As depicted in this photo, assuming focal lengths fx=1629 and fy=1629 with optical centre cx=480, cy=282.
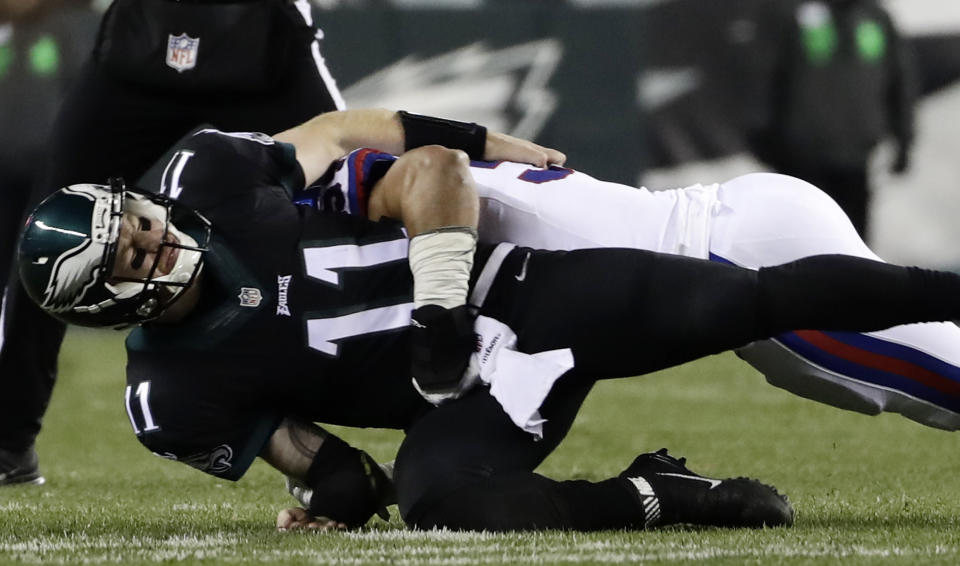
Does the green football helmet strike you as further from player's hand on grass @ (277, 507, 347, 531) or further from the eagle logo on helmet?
player's hand on grass @ (277, 507, 347, 531)

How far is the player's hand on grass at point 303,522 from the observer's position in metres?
3.25

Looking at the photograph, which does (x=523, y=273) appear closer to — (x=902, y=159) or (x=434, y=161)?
(x=434, y=161)

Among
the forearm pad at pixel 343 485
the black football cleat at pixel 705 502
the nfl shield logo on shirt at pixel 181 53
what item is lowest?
the forearm pad at pixel 343 485

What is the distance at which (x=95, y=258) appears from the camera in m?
3.01

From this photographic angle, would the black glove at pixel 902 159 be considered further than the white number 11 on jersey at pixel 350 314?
Yes

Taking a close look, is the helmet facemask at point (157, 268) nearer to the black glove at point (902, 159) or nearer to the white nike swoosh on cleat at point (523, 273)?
the white nike swoosh on cleat at point (523, 273)

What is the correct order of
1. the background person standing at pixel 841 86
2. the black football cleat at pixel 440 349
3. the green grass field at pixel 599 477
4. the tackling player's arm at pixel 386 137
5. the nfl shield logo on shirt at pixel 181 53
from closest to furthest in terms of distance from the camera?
the green grass field at pixel 599 477, the black football cleat at pixel 440 349, the tackling player's arm at pixel 386 137, the nfl shield logo on shirt at pixel 181 53, the background person standing at pixel 841 86

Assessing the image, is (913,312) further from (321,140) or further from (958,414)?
(321,140)

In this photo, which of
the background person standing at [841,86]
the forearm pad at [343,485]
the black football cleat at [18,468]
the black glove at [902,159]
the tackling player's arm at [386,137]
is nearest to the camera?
the forearm pad at [343,485]

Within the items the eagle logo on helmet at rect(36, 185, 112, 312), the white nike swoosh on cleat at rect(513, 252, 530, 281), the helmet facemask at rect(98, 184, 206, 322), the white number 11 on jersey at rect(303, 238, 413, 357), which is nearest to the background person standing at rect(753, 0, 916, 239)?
the white nike swoosh on cleat at rect(513, 252, 530, 281)

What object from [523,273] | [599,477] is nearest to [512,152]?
[523,273]

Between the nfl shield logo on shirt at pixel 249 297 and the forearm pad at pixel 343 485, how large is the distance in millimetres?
327

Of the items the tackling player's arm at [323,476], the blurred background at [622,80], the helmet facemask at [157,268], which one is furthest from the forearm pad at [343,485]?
the blurred background at [622,80]

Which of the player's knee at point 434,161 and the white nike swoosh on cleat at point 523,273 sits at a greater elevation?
the player's knee at point 434,161
